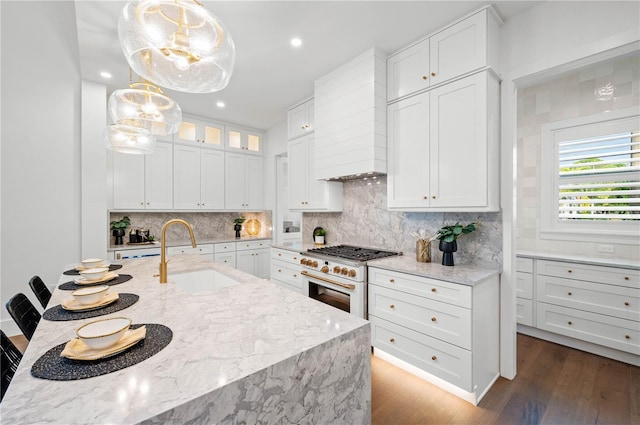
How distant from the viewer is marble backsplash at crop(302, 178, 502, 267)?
2.28 metres

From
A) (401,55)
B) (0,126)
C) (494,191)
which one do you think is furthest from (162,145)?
(494,191)

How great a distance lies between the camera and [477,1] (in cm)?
195

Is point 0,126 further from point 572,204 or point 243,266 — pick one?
point 572,204

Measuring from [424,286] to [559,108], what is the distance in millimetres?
2741

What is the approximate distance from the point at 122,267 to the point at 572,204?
4485 mm

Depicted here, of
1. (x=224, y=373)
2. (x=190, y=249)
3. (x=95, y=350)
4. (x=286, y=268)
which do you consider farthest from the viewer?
(x=190, y=249)

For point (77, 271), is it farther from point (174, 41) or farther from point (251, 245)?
point (251, 245)

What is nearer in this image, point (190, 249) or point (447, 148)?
point (447, 148)

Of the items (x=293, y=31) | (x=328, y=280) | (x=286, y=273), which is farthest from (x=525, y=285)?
(x=293, y=31)

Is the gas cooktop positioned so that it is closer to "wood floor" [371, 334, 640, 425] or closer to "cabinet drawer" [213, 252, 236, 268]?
"wood floor" [371, 334, 640, 425]

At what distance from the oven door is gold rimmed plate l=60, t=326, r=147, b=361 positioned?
1801mm

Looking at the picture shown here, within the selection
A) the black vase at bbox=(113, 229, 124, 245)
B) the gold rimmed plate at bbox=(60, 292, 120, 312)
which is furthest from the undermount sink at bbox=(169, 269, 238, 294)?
the black vase at bbox=(113, 229, 124, 245)

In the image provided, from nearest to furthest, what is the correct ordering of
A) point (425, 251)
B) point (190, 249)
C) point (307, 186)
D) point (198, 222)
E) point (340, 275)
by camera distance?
point (425, 251), point (340, 275), point (307, 186), point (190, 249), point (198, 222)

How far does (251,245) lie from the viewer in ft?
15.5
